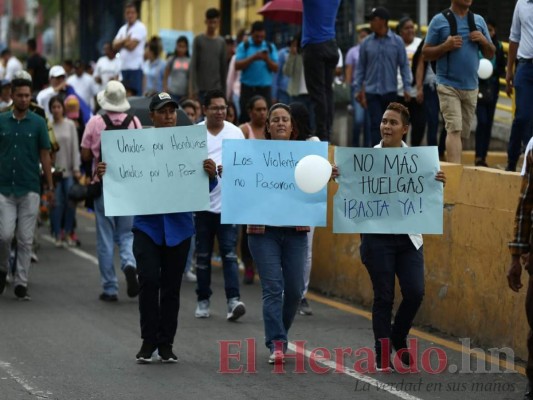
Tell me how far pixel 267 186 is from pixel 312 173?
81 cm

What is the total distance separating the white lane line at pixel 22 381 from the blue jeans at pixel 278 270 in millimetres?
1790

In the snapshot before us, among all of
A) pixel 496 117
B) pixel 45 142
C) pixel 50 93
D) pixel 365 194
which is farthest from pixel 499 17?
pixel 365 194

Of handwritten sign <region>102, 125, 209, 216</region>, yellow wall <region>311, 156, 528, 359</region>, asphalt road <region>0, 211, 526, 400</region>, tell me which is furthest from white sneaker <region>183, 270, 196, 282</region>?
handwritten sign <region>102, 125, 209, 216</region>

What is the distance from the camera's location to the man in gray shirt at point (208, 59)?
64.8 feet

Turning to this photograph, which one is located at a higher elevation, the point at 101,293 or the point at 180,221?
the point at 180,221

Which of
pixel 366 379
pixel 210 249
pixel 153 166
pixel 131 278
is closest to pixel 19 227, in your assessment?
pixel 131 278

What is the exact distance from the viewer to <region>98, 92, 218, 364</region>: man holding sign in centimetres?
1016

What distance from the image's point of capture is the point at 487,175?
36.8 feet

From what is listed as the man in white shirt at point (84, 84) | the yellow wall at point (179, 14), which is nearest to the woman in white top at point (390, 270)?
the man in white shirt at point (84, 84)

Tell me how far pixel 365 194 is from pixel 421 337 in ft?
7.08

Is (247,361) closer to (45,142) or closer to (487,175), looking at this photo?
(487,175)

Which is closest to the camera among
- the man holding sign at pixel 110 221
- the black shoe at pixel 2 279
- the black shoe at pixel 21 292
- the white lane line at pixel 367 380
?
the white lane line at pixel 367 380

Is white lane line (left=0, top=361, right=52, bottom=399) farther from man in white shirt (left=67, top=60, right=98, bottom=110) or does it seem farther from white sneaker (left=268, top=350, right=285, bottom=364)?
man in white shirt (left=67, top=60, right=98, bottom=110)

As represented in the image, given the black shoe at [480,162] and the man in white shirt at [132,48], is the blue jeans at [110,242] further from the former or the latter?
the man in white shirt at [132,48]
